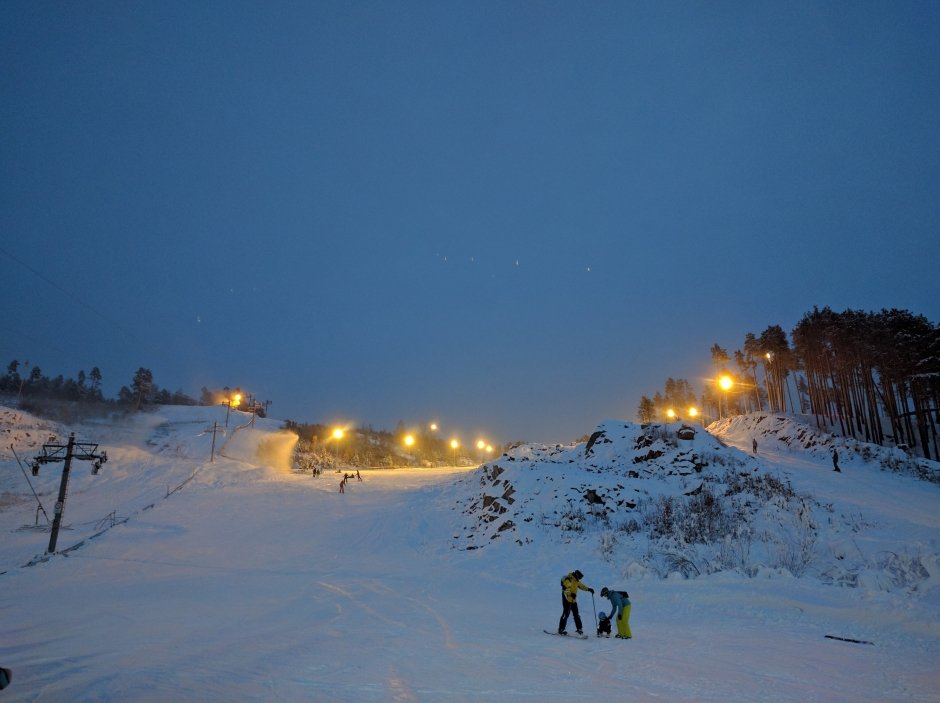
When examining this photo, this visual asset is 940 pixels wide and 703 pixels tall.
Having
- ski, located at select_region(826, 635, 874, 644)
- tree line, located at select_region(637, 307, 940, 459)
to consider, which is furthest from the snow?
tree line, located at select_region(637, 307, 940, 459)

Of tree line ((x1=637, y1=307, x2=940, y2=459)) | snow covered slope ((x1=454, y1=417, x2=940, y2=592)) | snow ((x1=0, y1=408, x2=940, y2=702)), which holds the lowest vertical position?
snow ((x1=0, y1=408, x2=940, y2=702))

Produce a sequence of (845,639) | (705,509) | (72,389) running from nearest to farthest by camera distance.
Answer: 1. (845,639)
2. (705,509)
3. (72,389)

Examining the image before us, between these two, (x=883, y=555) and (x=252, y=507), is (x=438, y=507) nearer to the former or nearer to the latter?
(x=252, y=507)

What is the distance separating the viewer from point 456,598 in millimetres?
16375

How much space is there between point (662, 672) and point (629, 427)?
94.3 feet

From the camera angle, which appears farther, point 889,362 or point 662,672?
point 889,362

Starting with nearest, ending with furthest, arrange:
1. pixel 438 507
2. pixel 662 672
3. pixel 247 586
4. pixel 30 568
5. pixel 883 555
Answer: pixel 662 672 < pixel 883 555 < pixel 247 586 < pixel 30 568 < pixel 438 507

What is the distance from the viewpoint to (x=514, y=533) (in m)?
24.5

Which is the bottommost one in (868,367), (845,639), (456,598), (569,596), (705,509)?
(456,598)

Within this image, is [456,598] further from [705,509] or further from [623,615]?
[705,509]

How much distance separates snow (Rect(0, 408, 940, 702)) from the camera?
25.3ft

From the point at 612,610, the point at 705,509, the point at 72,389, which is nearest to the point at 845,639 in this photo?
the point at 612,610

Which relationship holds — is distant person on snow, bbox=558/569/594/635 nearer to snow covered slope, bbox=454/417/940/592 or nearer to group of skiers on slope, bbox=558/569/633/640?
group of skiers on slope, bbox=558/569/633/640

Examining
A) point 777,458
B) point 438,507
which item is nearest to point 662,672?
point 438,507
